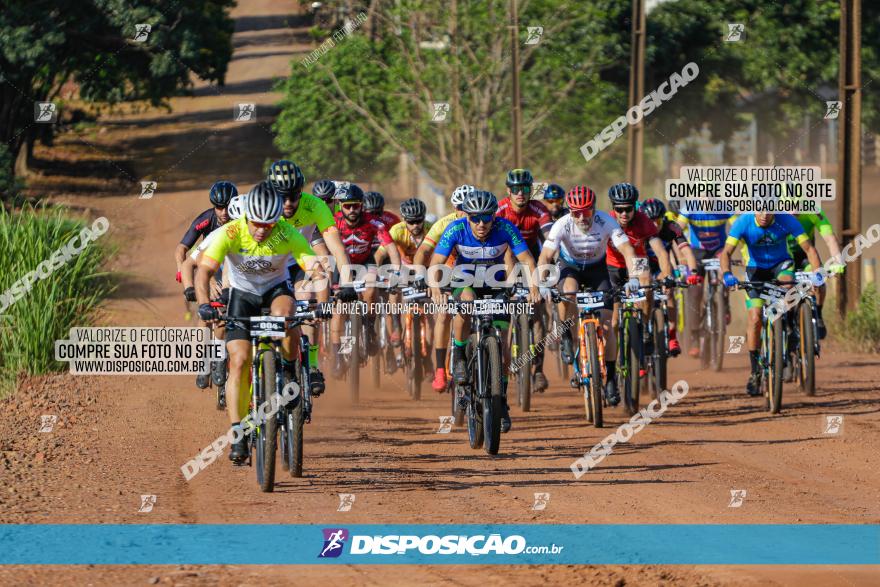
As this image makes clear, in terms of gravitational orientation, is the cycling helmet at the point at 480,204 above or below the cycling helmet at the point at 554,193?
below

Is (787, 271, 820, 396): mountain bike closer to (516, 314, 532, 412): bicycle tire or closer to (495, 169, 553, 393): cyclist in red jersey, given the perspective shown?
(495, 169, 553, 393): cyclist in red jersey

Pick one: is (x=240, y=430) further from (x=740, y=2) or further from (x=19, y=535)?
(x=740, y=2)

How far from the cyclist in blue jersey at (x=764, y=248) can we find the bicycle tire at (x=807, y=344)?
388 millimetres

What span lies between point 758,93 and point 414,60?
18103 millimetres

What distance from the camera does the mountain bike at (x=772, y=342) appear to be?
46.1ft

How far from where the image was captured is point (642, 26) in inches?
1204

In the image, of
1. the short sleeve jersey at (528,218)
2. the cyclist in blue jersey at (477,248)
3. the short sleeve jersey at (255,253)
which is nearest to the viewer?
the short sleeve jersey at (255,253)

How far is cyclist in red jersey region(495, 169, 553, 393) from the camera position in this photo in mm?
15312

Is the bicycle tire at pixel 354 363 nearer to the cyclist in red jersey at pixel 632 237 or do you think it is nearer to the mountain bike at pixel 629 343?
the cyclist in red jersey at pixel 632 237

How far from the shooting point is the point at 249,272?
10625 millimetres

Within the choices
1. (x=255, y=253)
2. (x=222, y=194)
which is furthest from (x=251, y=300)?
(x=222, y=194)

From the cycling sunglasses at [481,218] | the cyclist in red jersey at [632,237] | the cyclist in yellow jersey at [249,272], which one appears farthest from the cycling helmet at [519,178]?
the cyclist in yellow jersey at [249,272]

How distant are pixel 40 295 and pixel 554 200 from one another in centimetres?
600

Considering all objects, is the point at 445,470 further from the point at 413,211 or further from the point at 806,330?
the point at 413,211
